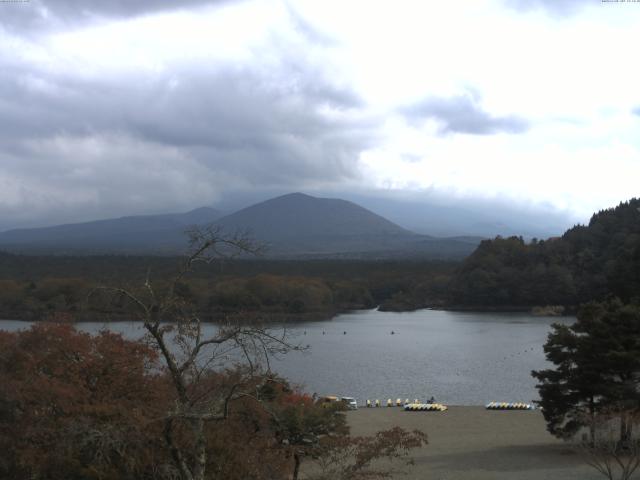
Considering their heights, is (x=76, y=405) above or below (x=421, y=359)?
above

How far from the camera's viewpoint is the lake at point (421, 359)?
26.7 m

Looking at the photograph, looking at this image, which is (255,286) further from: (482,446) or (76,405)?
(76,405)

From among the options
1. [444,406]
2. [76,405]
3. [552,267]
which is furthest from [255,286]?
[76,405]

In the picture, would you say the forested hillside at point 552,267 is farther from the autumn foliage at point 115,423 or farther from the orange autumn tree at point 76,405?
the orange autumn tree at point 76,405

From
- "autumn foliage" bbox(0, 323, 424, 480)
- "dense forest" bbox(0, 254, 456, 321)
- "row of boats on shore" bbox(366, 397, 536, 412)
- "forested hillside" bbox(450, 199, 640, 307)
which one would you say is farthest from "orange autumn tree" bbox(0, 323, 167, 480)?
"forested hillside" bbox(450, 199, 640, 307)

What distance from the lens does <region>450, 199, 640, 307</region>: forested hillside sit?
63.2 meters

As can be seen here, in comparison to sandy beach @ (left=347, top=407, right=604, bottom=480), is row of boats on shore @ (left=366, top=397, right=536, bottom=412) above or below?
below

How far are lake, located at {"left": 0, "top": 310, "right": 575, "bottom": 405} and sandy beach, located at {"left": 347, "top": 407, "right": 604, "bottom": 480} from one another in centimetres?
322

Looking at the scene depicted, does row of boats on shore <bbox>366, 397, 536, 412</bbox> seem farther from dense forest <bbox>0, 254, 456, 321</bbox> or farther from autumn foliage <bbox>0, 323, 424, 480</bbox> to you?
dense forest <bbox>0, 254, 456, 321</bbox>

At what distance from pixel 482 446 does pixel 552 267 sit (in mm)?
52054

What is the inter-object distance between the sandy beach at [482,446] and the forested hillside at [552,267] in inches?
1661

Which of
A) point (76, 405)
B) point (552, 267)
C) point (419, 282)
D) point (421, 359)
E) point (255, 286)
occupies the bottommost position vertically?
point (421, 359)

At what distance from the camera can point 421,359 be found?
35344mm

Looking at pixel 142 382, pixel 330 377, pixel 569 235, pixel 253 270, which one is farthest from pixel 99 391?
pixel 253 270
